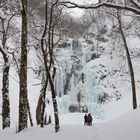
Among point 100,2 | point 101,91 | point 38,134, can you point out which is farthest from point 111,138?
point 101,91

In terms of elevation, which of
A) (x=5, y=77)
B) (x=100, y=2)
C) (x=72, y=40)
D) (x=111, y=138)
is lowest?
(x=111, y=138)

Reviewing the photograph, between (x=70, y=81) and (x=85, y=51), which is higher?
(x=85, y=51)

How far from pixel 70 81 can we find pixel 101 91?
4372 millimetres

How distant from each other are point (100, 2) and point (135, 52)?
3382 cm

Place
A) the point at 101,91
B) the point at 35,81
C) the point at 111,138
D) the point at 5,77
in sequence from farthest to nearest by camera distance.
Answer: the point at 35,81 < the point at 101,91 < the point at 5,77 < the point at 111,138

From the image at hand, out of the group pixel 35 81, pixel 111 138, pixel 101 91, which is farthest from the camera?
pixel 35 81

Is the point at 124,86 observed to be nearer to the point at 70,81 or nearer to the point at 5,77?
the point at 70,81

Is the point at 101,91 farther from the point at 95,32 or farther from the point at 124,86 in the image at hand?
the point at 95,32

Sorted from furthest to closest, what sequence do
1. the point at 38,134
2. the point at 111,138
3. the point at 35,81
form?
the point at 35,81, the point at 38,134, the point at 111,138

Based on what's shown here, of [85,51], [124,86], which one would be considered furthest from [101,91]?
[85,51]

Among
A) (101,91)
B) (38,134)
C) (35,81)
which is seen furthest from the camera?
(35,81)

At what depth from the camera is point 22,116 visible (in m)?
13.4

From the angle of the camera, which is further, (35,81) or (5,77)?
(35,81)

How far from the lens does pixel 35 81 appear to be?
46750mm
